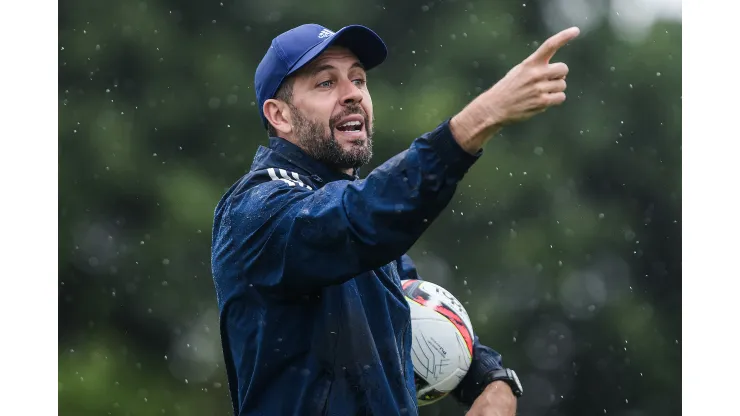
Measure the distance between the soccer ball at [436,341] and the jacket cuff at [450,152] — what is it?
1.27 m

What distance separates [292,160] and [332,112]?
262mm

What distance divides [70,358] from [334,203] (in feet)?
30.1

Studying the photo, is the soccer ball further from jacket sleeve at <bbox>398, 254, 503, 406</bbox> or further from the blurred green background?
the blurred green background

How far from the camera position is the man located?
3.37 metres

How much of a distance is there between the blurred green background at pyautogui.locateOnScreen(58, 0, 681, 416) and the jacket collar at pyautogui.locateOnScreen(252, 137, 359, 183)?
7947mm

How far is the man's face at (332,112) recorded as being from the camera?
4250 millimetres

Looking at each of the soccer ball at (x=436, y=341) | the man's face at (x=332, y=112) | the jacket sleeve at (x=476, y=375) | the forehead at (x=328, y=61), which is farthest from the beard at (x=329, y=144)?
the jacket sleeve at (x=476, y=375)

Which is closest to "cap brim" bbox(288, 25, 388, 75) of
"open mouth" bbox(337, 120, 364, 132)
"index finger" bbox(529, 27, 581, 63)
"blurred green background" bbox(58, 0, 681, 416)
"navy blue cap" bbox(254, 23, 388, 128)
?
"navy blue cap" bbox(254, 23, 388, 128)

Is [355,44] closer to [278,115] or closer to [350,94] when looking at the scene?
[350,94]

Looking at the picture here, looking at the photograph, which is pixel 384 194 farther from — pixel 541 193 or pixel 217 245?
pixel 541 193

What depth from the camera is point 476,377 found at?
15.6 feet

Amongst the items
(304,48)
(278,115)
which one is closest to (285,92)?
(278,115)

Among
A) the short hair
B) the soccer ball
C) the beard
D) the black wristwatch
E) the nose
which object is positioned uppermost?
the short hair
